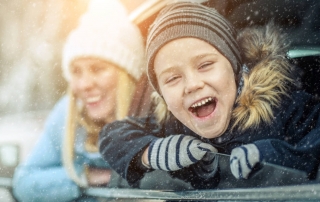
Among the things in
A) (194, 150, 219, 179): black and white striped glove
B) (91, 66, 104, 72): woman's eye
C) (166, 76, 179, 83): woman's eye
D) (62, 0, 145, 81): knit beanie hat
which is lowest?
(194, 150, 219, 179): black and white striped glove

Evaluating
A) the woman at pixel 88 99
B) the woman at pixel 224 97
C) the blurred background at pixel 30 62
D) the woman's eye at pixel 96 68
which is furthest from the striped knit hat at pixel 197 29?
the blurred background at pixel 30 62

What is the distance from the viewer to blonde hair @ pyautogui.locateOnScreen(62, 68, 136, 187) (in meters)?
1.14

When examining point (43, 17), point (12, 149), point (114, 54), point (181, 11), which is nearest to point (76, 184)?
point (12, 149)

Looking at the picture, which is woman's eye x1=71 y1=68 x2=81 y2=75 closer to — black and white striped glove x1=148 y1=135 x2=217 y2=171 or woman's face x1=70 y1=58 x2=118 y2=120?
woman's face x1=70 y1=58 x2=118 y2=120

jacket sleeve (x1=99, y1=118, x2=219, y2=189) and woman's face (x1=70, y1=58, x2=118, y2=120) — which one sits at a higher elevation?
woman's face (x1=70, y1=58, x2=118, y2=120)

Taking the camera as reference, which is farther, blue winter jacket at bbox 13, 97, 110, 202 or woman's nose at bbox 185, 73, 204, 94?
blue winter jacket at bbox 13, 97, 110, 202

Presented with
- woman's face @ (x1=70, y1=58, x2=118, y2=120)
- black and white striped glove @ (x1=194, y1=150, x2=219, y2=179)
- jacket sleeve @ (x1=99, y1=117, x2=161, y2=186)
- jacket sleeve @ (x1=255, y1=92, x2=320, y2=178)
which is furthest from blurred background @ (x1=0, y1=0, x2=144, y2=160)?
jacket sleeve @ (x1=255, y1=92, x2=320, y2=178)

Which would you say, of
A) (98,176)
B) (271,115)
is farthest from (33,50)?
(271,115)

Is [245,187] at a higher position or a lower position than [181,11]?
lower

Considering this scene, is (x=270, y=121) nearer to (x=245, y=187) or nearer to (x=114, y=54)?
(x=245, y=187)

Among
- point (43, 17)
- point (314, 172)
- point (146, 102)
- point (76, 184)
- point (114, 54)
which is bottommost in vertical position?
point (76, 184)

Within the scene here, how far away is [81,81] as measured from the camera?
117cm

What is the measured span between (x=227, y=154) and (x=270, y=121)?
0.12 m

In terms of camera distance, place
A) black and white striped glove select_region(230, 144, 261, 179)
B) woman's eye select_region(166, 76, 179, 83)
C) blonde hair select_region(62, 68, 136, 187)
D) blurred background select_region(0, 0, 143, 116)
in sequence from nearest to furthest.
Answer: black and white striped glove select_region(230, 144, 261, 179) → woman's eye select_region(166, 76, 179, 83) → blonde hair select_region(62, 68, 136, 187) → blurred background select_region(0, 0, 143, 116)
